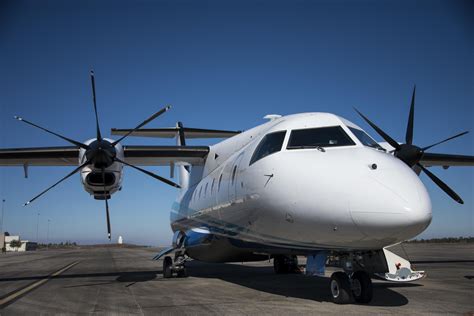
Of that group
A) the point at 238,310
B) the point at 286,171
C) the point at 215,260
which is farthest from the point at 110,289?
the point at 286,171

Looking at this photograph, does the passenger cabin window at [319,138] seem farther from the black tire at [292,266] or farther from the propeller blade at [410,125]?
the black tire at [292,266]

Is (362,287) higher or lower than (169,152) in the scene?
lower

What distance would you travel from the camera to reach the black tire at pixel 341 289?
7.11 metres

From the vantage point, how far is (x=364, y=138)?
26.0 ft

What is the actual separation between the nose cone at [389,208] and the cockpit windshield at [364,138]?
4.65 feet

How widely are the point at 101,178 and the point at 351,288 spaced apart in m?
8.02

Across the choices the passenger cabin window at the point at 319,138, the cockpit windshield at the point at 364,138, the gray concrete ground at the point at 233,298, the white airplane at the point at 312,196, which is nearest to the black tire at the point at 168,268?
the white airplane at the point at 312,196

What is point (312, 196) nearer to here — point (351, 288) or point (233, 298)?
point (351, 288)

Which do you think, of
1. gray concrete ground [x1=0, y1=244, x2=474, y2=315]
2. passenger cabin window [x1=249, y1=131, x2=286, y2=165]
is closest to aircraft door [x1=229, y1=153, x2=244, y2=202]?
passenger cabin window [x1=249, y1=131, x2=286, y2=165]

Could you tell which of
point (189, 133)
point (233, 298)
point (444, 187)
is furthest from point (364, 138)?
point (189, 133)

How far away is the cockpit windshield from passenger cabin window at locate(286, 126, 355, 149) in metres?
0.23

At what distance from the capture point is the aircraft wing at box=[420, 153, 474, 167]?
1518 centimetres

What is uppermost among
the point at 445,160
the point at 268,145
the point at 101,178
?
the point at 445,160

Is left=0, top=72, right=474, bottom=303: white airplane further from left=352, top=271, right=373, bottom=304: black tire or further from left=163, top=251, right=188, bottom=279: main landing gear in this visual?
left=163, top=251, right=188, bottom=279: main landing gear
